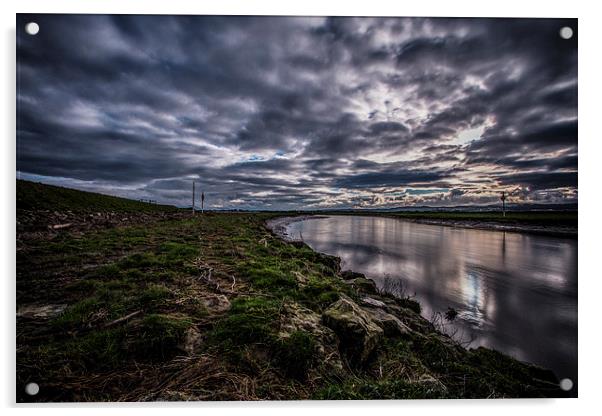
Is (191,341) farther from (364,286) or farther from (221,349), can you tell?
(364,286)

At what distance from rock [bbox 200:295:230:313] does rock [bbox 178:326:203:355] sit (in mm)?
417

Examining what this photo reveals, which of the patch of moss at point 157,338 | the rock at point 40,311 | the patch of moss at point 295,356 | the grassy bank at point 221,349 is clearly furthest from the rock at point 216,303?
the rock at point 40,311

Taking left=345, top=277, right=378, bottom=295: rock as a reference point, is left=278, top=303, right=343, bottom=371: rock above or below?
→ above

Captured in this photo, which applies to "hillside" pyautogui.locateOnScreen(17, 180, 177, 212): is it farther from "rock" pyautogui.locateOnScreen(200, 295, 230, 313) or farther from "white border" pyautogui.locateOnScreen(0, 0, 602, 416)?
"rock" pyautogui.locateOnScreen(200, 295, 230, 313)

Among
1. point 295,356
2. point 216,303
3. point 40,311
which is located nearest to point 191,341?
point 216,303

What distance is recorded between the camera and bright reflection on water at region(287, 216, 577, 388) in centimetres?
319

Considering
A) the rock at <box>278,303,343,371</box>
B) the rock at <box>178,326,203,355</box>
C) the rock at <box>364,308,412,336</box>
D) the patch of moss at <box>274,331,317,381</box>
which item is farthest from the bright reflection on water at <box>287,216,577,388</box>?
the rock at <box>178,326,203,355</box>

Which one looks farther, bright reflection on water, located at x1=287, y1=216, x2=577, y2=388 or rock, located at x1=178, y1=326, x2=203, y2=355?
bright reflection on water, located at x1=287, y1=216, x2=577, y2=388

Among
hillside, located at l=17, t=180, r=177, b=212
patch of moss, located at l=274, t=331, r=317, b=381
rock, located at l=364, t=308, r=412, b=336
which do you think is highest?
hillside, located at l=17, t=180, r=177, b=212

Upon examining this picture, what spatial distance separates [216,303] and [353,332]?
4.75ft

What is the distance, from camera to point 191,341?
2.16m
